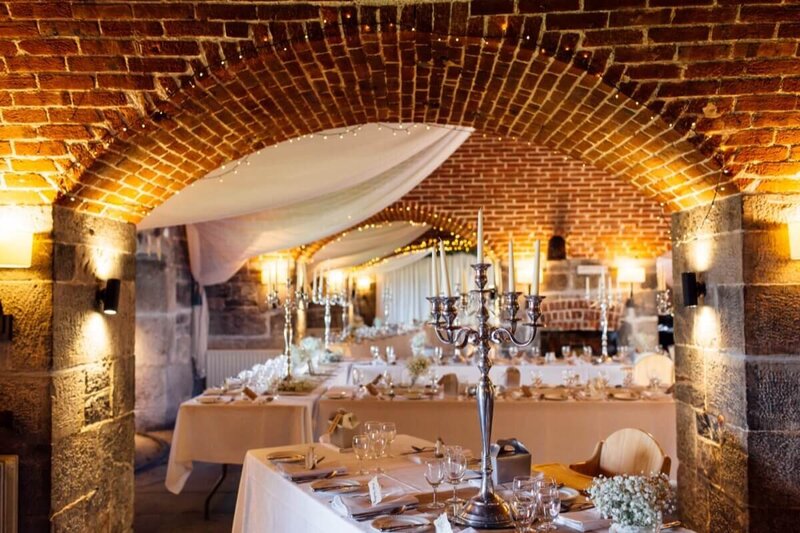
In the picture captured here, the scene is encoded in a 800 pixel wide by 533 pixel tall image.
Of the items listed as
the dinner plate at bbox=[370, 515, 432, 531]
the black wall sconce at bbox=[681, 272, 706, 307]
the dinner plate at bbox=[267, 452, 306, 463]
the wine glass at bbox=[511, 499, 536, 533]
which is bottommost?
the dinner plate at bbox=[370, 515, 432, 531]

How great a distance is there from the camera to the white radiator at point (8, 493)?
133 inches

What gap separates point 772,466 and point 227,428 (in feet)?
11.7

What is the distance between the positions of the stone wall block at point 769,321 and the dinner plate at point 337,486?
197 cm

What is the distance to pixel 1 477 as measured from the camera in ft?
11.1

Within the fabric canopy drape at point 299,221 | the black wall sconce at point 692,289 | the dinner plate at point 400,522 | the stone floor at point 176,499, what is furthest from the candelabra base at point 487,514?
the fabric canopy drape at point 299,221

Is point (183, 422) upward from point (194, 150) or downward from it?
downward

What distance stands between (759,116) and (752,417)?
56.1 inches

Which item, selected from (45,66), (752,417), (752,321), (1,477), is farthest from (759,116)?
(1,477)

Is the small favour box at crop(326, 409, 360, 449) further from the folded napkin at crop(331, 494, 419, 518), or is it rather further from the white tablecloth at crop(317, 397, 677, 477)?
the white tablecloth at crop(317, 397, 677, 477)

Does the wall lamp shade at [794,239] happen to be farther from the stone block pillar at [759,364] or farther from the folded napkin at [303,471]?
the folded napkin at [303,471]

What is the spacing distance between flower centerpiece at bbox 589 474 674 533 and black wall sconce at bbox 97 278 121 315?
2.72 m

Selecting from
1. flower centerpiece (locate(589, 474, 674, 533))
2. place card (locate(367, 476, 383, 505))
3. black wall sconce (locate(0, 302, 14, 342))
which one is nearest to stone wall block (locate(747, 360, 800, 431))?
flower centerpiece (locate(589, 474, 674, 533))

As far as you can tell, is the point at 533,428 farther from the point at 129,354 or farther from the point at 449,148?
the point at 129,354

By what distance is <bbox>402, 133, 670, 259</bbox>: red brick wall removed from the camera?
9.36 metres
